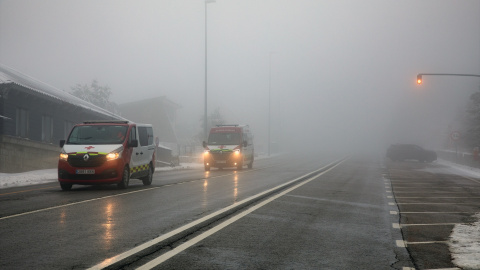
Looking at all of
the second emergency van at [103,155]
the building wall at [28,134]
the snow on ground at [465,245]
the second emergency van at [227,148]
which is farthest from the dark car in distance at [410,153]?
the snow on ground at [465,245]

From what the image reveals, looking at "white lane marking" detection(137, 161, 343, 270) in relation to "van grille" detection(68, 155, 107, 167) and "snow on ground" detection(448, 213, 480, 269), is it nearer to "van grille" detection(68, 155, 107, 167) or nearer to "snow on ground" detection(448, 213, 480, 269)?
"snow on ground" detection(448, 213, 480, 269)

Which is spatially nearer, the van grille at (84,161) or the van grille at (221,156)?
the van grille at (84,161)

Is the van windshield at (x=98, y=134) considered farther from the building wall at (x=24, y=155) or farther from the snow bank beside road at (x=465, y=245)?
the building wall at (x=24, y=155)

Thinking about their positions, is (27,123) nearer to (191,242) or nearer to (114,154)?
(114,154)

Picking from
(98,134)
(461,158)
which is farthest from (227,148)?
(461,158)

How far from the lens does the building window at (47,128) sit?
32688 mm

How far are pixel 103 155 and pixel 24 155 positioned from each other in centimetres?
1380

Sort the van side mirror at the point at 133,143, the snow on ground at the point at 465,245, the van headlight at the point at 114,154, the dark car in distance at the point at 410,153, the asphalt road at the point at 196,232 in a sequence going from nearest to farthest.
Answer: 1. the asphalt road at the point at 196,232
2. the snow on ground at the point at 465,245
3. the van headlight at the point at 114,154
4. the van side mirror at the point at 133,143
5. the dark car in distance at the point at 410,153

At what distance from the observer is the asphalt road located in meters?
5.89

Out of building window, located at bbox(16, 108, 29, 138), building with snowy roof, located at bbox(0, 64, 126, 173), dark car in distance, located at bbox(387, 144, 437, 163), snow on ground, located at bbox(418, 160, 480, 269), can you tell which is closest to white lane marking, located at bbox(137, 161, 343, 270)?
snow on ground, located at bbox(418, 160, 480, 269)

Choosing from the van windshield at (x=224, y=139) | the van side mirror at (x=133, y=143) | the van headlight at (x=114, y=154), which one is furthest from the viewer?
the van windshield at (x=224, y=139)

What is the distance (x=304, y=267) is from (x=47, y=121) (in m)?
30.6

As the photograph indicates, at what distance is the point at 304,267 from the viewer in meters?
5.65

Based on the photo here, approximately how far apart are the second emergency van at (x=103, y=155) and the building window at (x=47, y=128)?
17742 millimetres
